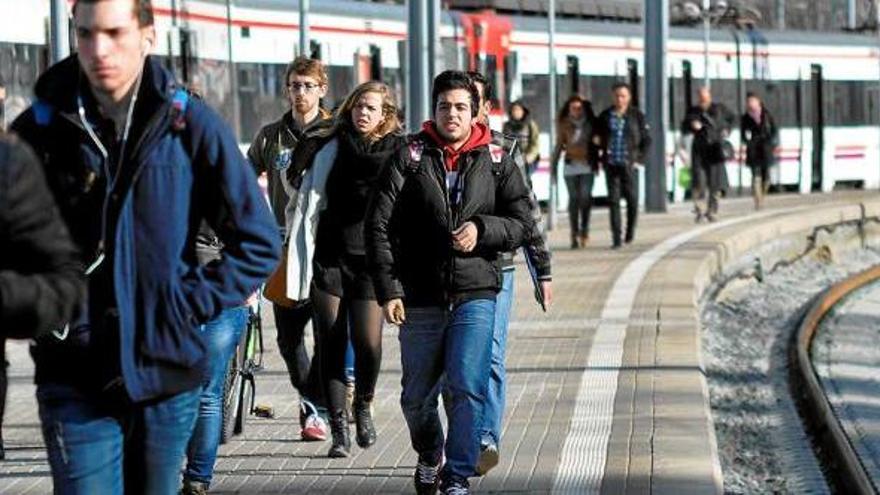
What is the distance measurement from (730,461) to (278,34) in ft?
58.1

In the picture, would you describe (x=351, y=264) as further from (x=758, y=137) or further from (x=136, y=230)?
(x=758, y=137)

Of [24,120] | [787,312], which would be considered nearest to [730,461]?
[24,120]

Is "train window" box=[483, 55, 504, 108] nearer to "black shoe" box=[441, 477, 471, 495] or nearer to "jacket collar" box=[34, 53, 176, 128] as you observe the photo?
"black shoe" box=[441, 477, 471, 495]

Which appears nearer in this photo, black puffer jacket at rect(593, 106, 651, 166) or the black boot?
the black boot

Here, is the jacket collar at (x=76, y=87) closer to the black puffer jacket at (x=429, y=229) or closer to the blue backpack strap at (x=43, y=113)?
the blue backpack strap at (x=43, y=113)

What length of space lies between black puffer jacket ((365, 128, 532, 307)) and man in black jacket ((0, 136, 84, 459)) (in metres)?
Result: 4.39

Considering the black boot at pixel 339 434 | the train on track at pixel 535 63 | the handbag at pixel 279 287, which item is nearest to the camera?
the black boot at pixel 339 434

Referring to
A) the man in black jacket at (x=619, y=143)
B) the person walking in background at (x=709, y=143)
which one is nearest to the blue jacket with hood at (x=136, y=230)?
the man in black jacket at (x=619, y=143)

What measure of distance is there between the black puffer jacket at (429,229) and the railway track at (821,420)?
3587 mm

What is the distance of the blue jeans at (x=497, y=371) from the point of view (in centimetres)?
995

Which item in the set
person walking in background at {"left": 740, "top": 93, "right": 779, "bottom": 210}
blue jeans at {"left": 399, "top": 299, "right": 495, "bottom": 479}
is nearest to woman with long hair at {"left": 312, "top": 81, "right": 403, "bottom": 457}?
blue jeans at {"left": 399, "top": 299, "right": 495, "bottom": 479}

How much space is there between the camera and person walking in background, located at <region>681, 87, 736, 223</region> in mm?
33562

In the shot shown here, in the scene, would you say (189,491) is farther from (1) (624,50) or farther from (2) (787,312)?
(1) (624,50)

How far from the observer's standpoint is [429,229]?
368 inches
